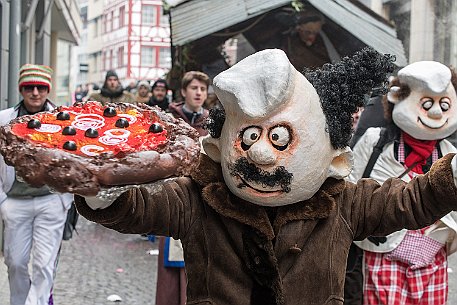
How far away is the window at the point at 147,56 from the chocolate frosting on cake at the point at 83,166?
6107 cm

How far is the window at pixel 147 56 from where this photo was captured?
63.8 meters

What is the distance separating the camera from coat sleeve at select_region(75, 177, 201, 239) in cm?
341

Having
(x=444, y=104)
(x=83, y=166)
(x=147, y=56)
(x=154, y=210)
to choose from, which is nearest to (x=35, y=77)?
(x=444, y=104)

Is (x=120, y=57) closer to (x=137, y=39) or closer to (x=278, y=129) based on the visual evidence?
(x=137, y=39)

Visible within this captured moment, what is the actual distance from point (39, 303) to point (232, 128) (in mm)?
3325

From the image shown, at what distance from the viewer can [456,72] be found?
5887mm

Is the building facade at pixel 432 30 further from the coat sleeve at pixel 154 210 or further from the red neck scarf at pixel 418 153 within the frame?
the coat sleeve at pixel 154 210

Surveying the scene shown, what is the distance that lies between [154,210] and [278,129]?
59 cm

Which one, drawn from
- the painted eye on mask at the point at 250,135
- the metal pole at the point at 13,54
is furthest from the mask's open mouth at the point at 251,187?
the metal pole at the point at 13,54

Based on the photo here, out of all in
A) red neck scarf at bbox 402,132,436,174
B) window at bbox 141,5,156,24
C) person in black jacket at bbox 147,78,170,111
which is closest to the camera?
red neck scarf at bbox 402,132,436,174

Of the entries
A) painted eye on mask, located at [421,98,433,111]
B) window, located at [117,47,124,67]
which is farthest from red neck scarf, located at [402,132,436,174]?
window, located at [117,47,124,67]

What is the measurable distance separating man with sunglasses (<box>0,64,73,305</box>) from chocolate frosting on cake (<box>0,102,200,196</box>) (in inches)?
134

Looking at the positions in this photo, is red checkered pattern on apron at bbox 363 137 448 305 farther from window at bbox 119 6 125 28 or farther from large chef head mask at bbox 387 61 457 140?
window at bbox 119 6 125 28

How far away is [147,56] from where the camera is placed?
64.2 m
